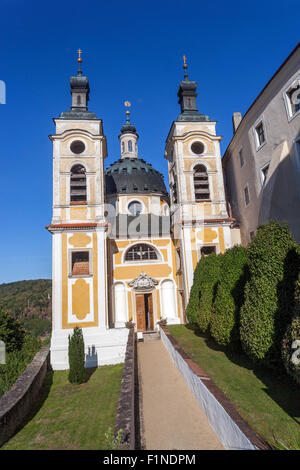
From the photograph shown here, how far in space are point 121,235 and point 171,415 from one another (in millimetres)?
16558

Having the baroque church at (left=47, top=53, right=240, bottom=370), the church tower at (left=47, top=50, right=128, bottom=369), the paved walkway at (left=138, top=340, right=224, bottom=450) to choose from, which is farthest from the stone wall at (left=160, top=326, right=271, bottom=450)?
the baroque church at (left=47, top=53, right=240, bottom=370)

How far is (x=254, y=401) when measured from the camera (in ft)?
22.9

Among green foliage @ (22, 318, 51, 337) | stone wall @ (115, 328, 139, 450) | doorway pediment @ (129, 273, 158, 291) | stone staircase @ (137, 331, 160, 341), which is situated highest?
doorway pediment @ (129, 273, 158, 291)

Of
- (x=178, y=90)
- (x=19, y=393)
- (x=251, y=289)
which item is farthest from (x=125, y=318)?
(x=178, y=90)

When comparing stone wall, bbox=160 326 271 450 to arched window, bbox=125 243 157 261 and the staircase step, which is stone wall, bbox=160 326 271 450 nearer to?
the staircase step

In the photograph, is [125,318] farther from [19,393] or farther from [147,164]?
[147,164]

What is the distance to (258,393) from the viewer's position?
24.3 feet

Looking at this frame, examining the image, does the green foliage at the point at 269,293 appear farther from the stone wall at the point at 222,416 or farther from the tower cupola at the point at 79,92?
the tower cupola at the point at 79,92

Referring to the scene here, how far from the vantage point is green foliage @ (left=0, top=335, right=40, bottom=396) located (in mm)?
12655

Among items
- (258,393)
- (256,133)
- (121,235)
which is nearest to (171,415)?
(258,393)

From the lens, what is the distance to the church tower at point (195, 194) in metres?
20.8

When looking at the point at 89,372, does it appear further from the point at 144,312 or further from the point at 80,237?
the point at 80,237

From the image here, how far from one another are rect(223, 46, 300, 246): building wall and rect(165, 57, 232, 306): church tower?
232cm
